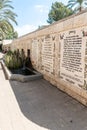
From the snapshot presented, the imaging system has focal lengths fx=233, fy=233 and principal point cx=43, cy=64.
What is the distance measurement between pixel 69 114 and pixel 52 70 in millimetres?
3688

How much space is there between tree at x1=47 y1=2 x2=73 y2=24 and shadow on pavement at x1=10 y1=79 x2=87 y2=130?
126ft

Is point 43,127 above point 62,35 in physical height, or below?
below

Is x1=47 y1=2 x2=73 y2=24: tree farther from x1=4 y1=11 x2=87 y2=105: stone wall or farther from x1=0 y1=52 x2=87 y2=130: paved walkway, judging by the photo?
x1=0 y1=52 x2=87 y2=130: paved walkway

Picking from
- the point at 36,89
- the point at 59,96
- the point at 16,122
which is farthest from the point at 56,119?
the point at 36,89

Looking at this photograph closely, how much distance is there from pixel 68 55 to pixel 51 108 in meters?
1.94

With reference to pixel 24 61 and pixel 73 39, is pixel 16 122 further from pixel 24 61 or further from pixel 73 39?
pixel 24 61

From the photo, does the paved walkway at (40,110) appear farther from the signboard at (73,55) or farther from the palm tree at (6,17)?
the palm tree at (6,17)

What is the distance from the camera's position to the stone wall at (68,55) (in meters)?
6.19

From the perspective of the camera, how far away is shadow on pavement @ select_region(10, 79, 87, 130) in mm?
4918

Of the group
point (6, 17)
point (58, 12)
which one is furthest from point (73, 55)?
point (58, 12)

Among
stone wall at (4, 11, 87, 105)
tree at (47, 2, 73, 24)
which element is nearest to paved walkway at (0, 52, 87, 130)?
stone wall at (4, 11, 87, 105)

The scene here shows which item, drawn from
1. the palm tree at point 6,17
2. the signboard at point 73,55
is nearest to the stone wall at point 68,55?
the signboard at point 73,55

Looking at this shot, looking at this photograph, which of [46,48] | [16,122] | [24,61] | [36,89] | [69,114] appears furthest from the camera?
[24,61]

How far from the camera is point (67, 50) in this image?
7.29 metres
